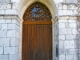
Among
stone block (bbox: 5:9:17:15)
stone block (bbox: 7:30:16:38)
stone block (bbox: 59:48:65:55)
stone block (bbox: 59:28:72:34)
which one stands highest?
stone block (bbox: 5:9:17:15)

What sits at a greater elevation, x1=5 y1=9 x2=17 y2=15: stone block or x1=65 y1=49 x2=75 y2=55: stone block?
x1=5 y1=9 x2=17 y2=15: stone block

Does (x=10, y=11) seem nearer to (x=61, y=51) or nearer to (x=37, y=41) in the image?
(x=37, y=41)

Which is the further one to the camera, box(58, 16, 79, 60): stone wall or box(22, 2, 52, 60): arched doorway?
box(22, 2, 52, 60): arched doorway

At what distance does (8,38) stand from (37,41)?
1132 millimetres

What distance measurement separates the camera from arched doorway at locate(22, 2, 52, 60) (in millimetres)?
4348

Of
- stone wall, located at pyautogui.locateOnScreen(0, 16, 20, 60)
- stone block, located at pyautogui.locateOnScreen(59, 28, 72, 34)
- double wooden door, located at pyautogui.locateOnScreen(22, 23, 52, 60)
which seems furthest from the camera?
double wooden door, located at pyautogui.locateOnScreen(22, 23, 52, 60)

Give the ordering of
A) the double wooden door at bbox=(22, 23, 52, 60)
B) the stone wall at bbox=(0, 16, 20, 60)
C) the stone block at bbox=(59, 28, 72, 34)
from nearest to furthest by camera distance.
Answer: the stone wall at bbox=(0, 16, 20, 60)
the stone block at bbox=(59, 28, 72, 34)
the double wooden door at bbox=(22, 23, 52, 60)

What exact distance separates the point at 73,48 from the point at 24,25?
179cm

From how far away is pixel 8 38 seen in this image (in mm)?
3559

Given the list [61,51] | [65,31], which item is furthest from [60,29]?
[61,51]

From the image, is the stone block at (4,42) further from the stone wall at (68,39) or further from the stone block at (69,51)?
the stone block at (69,51)

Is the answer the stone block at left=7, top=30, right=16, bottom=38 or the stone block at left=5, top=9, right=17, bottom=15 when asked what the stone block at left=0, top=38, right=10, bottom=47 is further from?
the stone block at left=5, top=9, right=17, bottom=15

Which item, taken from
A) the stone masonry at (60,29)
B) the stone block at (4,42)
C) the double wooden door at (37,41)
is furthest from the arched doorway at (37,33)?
the stone block at (4,42)

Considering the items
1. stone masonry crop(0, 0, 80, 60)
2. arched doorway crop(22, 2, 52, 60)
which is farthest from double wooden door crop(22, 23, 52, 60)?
stone masonry crop(0, 0, 80, 60)
